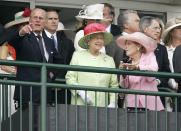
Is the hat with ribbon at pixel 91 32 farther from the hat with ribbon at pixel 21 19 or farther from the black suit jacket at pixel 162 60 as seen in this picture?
the hat with ribbon at pixel 21 19

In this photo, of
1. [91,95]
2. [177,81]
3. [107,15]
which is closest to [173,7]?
[107,15]

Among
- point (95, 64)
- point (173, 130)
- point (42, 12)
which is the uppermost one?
point (42, 12)

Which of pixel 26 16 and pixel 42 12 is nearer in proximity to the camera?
pixel 42 12

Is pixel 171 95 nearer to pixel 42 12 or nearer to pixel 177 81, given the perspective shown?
pixel 177 81

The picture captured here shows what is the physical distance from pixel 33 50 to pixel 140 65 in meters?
1.50

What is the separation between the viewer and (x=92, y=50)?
1187cm

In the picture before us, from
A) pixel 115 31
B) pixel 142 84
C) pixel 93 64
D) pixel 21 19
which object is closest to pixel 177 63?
pixel 142 84

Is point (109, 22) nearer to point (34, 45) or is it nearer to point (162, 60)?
point (162, 60)

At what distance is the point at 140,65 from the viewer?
451 inches

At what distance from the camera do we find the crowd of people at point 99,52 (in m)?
11.3

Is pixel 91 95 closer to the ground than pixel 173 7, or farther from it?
closer to the ground

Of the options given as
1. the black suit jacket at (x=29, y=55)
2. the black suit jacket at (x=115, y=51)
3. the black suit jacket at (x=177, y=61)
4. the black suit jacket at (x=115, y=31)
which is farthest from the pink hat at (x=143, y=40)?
the black suit jacket at (x=115, y=31)

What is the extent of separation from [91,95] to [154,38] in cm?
176

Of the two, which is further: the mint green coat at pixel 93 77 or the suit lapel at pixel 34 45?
the suit lapel at pixel 34 45
